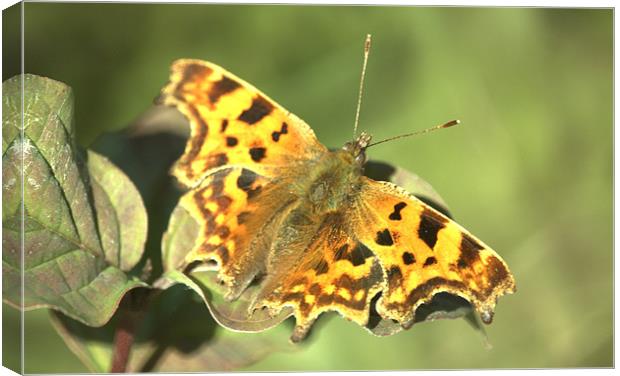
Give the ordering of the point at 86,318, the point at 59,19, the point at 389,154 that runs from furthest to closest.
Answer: the point at 389,154, the point at 59,19, the point at 86,318

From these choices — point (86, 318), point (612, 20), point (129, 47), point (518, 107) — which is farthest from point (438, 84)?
point (86, 318)

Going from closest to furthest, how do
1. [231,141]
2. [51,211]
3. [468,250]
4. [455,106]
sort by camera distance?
[468,250] → [51,211] → [231,141] → [455,106]

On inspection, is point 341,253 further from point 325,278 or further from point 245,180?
point 245,180

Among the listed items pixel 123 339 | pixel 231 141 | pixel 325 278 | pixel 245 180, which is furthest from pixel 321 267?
pixel 123 339

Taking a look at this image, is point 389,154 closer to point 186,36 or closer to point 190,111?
point 186,36

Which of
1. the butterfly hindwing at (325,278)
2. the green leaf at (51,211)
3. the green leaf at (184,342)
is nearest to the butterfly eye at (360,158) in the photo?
the butterfly hindwing at (325,278)

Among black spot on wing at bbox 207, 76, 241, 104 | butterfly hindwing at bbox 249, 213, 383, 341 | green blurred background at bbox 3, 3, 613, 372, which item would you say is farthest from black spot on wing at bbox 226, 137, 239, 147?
green blurred background at bbox 3, 3, 613, 372
